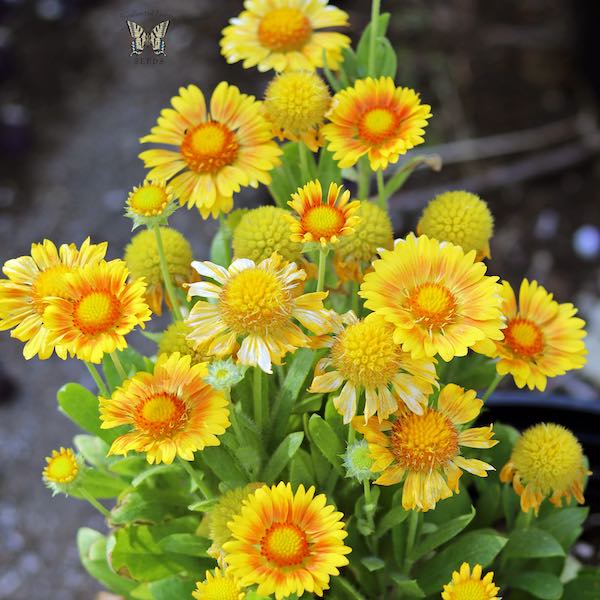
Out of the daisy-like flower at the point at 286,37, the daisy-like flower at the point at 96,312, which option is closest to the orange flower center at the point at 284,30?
the daisy-like flower at the point at 286,37

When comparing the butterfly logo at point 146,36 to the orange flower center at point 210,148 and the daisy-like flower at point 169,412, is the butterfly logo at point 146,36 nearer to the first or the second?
the orange flower center at point 210,148

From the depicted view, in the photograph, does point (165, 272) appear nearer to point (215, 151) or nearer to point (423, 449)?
point (215, 151)

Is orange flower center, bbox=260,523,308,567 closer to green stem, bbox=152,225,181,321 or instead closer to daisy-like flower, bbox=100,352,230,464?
daisy-like flower, bbox=100,352,230,464

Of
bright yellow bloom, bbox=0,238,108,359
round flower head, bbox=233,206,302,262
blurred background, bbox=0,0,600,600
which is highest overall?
blurred background, bbox=0,0,600,600

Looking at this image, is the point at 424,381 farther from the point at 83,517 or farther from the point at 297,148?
the point at 83,517

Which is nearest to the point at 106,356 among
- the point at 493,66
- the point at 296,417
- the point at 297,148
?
the point at 296,417

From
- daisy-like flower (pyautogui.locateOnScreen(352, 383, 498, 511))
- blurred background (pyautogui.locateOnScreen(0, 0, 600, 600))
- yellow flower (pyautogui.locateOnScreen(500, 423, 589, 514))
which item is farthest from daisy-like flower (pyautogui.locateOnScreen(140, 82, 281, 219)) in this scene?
blurred background (pyautogui.locateOnScreen(0, 0, 600, 600))

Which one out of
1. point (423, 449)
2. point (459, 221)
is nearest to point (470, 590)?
point (423, 449)
